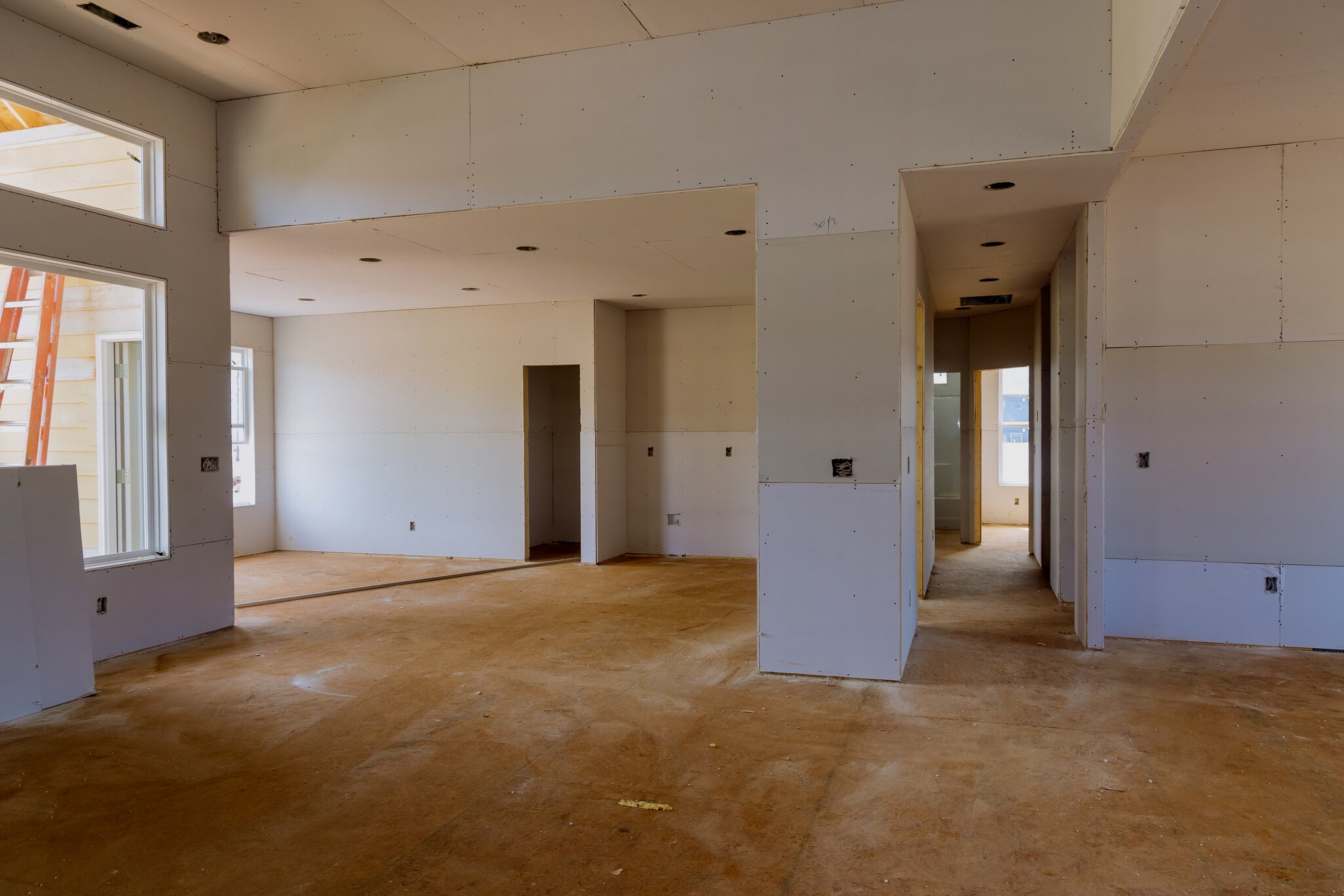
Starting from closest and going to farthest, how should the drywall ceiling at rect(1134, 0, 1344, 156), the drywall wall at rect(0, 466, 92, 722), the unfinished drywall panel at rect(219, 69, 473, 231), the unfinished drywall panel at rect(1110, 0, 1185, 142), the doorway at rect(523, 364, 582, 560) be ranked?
the unfinished drywall panel at rect(1110, 0, 1185, 142) → the drywall ceiling at rect(1134, 0, 1344, 156) → the drywall wall at rect(0, 466, 92, 722) → the unfinished drywall panel at rect(219, 69, 473, 231) → the doorway at rect(523, 364, 582, 560)

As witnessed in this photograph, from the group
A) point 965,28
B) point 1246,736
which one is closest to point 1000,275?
point 965,28

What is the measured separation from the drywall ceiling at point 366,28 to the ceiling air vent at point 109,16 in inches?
1.6

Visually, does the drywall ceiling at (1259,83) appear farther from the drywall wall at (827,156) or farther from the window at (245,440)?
the window at (245,440)

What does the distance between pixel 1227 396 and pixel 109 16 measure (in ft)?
22.9

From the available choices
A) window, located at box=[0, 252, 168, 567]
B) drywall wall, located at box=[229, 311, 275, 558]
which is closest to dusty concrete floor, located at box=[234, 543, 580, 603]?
drywall wall, located at box=[229, 311, 275, 558]

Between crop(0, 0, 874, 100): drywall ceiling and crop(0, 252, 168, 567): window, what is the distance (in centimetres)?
137

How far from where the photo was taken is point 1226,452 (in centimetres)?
514

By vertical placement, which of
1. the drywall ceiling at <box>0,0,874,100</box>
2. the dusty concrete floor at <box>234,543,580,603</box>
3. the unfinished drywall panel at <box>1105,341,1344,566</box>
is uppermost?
the drywall ceiling at <box>0,0,874,100</box>

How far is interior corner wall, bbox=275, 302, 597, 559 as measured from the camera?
8859mm

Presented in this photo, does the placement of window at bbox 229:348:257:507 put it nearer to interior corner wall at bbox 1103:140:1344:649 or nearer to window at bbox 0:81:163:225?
window at bbox 0:81:163:225

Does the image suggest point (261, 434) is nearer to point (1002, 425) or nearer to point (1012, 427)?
point (1002, 425)

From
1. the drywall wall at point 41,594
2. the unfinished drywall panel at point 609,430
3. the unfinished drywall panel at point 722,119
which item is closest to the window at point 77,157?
the unfinished drywall panel at point 722,119

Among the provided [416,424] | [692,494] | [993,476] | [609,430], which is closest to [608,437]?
[609,430]

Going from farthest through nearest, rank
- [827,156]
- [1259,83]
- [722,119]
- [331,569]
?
1. [331,569]
2. [722,119]
3. [827,156]
4. [1259,83]
